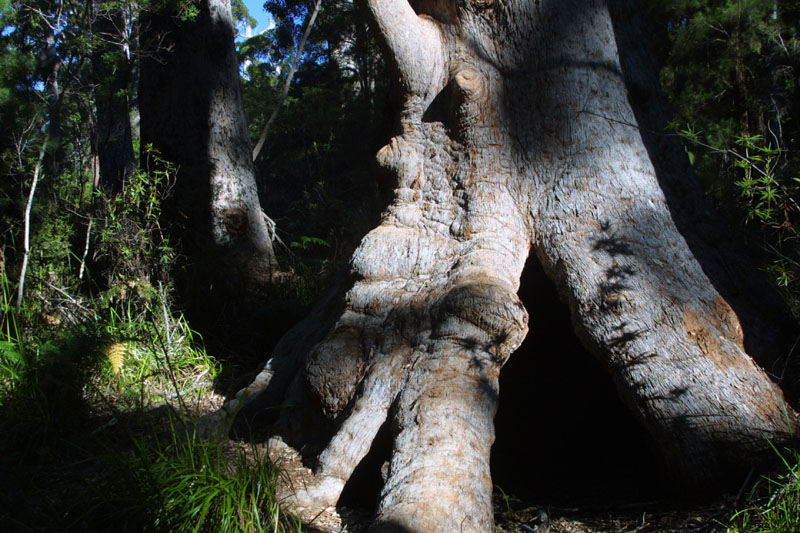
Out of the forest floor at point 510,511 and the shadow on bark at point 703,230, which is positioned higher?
the shadow on bark at point 703,230

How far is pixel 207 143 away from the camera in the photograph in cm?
665

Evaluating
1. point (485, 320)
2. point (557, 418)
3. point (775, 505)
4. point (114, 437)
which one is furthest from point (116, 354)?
point (775, 505)

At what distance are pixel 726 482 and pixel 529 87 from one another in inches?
101

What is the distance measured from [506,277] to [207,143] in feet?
14.0

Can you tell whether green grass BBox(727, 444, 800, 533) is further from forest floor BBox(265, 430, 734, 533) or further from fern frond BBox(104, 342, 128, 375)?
fern frond BBox(104, 342, 128, 375)

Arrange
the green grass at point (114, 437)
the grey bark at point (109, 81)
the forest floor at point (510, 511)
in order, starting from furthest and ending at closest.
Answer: the grey bark at point (109, 81), the forest floor at point (510, 511), the green grass at point (114, 437)

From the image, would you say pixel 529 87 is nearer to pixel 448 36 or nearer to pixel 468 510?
pixel 448 36

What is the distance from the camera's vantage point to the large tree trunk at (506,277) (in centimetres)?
306

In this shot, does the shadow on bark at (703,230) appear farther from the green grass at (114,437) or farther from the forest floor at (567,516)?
the green grass at (114,437)

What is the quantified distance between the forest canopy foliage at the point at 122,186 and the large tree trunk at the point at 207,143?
0.27m

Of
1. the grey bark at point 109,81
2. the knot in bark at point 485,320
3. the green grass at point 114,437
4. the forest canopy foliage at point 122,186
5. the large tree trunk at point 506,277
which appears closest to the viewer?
the green grass at point 114,437

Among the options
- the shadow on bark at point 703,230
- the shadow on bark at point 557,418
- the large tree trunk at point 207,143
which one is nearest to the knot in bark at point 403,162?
the shadow on bark at point 557,418

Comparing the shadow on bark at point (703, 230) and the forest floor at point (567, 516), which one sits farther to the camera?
the shadow on bark at point (703, 230)

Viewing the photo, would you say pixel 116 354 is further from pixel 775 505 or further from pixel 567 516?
pixel 775 505
